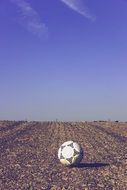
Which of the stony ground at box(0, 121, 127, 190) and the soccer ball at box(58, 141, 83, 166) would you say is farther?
the soccer ball at box(58, 141, 83, 166)

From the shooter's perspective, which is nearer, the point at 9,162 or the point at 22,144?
the point at 9,162

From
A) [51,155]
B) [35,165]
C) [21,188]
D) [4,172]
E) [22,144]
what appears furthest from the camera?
[22,144]

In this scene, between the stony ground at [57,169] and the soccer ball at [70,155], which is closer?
the stony ground at [57,169]

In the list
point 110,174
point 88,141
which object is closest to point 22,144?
point 88,141

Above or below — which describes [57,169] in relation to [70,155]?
below

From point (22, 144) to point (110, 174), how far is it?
45.0 ft

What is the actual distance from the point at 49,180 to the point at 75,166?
129 inches

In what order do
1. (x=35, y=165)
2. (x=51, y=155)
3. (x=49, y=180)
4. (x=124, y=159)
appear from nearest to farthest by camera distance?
1. (x=49, y=180)
2. (x=35, y=165)
3. (x=124, y=159)
4. (x=51, y=155)

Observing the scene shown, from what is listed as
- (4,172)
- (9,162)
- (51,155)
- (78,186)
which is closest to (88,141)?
(51,155)

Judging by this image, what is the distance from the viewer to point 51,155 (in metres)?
26.0

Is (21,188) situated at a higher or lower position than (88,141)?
lower

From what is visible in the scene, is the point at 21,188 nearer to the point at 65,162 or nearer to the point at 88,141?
the point at 65,162

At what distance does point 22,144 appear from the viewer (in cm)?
3275

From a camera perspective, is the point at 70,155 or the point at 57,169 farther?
the point at 70,155
